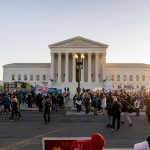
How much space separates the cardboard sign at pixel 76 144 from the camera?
14.9 feet

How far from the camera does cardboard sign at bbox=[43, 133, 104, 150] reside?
4.55 metres

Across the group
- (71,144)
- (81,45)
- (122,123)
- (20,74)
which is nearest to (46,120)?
(122,123)

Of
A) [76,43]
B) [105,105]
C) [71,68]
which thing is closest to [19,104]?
[105,105]

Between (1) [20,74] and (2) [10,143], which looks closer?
(2) [10,143]

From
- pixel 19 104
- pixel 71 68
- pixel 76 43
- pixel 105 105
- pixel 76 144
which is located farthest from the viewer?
pixel 71 68

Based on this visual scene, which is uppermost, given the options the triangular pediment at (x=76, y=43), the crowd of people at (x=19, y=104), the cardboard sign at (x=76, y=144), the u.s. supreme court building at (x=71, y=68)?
the triangular pediment at (x=76, y=43)

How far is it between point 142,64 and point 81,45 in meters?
29.4

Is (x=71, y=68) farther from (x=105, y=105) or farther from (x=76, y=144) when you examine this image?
(x=76, y=144)

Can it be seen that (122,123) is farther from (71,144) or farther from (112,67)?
(112,67)

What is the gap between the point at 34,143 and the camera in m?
13.6

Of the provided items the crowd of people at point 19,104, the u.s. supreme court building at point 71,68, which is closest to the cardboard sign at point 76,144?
the crowd of people at point 19,104

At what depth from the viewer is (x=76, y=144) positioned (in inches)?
187

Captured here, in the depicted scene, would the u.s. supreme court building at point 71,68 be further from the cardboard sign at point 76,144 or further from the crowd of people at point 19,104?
the cardboard sign at point 76,144

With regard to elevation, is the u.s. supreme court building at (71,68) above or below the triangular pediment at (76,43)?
below
